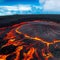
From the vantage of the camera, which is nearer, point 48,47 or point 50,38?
point 48,47

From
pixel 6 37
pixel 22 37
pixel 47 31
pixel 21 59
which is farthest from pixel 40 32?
pixel 21 59

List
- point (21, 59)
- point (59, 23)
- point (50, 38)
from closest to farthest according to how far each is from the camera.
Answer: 1. point (21, 59)
2. point (50, 38)
3. point (59, 23)

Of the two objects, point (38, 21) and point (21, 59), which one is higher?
point (38, 21)

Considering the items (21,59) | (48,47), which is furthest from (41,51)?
(21,59)

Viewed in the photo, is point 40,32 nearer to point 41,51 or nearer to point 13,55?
point 41,51

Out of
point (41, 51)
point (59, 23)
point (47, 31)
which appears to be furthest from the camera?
point (59, 23)

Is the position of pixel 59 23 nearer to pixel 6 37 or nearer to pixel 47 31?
pixel 47 31
